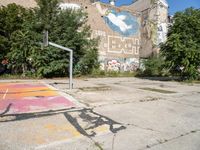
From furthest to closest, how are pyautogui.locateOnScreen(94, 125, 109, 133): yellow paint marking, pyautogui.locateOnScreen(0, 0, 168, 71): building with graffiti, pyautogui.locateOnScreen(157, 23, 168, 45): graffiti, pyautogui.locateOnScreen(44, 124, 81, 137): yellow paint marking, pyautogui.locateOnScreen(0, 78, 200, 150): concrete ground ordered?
pyautogui.locateOnScreen(157, 23, 168, 45): graffiti
pyautogui.locateOnScreen(0, 0, 168, 71): building with graffiti
pyautogui.locateOnScreen(94, 125, 109, 133): yellow paint marking
pyautogui.locateOnScreen(44, 124, 81, 137): yellow paint marking
pyautogui.locateOnScreen(0, 78, 200, 150): concrete ground

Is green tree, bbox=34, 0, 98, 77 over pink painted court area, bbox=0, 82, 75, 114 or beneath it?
over

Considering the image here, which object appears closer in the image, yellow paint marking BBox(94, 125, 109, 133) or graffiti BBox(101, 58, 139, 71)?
yellow paint marking BBox(94, 125, 109, 133)

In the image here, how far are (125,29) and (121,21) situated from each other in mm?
1274

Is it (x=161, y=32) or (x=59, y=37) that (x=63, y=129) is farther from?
(x=161, y=32)

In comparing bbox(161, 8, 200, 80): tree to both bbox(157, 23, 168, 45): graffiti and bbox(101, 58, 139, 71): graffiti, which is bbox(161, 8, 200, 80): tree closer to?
bbox(101, 58, 139, 71): graffiti

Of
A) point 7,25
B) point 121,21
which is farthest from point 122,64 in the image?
point 7,25

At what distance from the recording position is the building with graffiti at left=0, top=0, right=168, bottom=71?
30.9 meters

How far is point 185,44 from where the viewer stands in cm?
2039

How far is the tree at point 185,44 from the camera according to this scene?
20094 millimetres

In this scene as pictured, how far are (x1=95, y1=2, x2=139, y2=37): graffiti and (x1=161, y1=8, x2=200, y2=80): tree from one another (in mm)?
12153

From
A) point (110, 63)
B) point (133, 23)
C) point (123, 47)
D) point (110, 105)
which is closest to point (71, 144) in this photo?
point (110, 105)

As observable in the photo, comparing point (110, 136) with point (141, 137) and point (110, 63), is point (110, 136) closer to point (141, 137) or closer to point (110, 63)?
point (141, 137)

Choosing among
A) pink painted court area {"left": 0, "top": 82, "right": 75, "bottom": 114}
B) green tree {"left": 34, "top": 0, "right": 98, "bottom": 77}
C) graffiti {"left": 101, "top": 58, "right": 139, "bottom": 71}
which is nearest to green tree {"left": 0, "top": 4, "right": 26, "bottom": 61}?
green tree {"left": 34, "top": 0, "right": 98, "bottom": 77}

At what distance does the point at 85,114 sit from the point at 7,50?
15.2 metres
